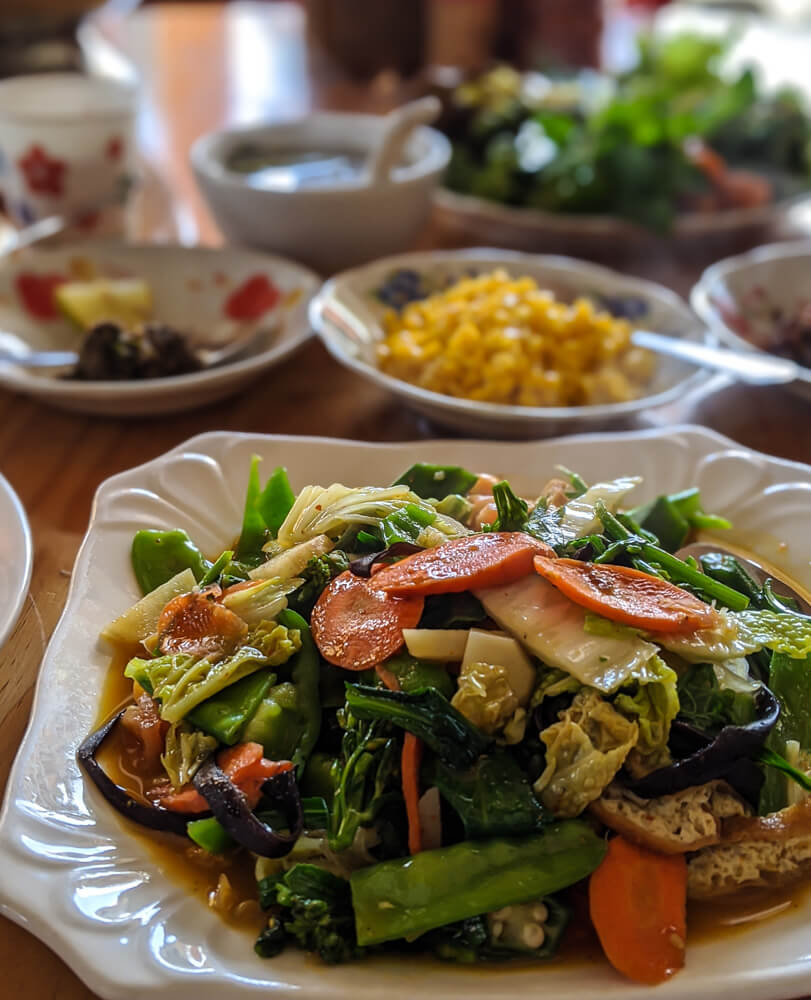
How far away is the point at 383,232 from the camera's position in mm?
2895

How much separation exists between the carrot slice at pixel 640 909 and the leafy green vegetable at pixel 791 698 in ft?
0.85

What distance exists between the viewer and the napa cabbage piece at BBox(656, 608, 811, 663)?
1.34m

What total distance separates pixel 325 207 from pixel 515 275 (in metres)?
0.60

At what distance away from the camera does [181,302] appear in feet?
8.97

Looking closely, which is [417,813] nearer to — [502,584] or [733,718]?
[502,584]

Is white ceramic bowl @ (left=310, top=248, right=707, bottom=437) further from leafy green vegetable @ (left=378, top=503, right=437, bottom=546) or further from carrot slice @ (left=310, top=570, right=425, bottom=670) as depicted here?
carrot slice @ (left=310, top=570, right=425, bottom=670)

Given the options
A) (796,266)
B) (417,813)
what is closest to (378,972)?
(417,813)

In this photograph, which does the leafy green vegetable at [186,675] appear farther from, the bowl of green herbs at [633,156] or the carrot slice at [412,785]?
the bowl of green herbs at [633,156]

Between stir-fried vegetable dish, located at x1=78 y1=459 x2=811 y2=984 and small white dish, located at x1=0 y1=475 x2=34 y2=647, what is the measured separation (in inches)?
6.6

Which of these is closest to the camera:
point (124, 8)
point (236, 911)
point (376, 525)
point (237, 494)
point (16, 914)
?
point (16, 914)

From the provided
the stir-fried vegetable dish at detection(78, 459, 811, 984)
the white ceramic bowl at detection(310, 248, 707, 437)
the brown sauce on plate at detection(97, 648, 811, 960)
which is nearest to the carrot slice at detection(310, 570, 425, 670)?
the stir-fried vegetable dish at detection(78, 459, 811, 984)

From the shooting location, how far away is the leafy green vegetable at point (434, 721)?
1266 millimetres

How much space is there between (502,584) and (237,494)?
2.21 feet

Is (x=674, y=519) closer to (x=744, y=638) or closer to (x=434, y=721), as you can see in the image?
(x=744, y=638)
